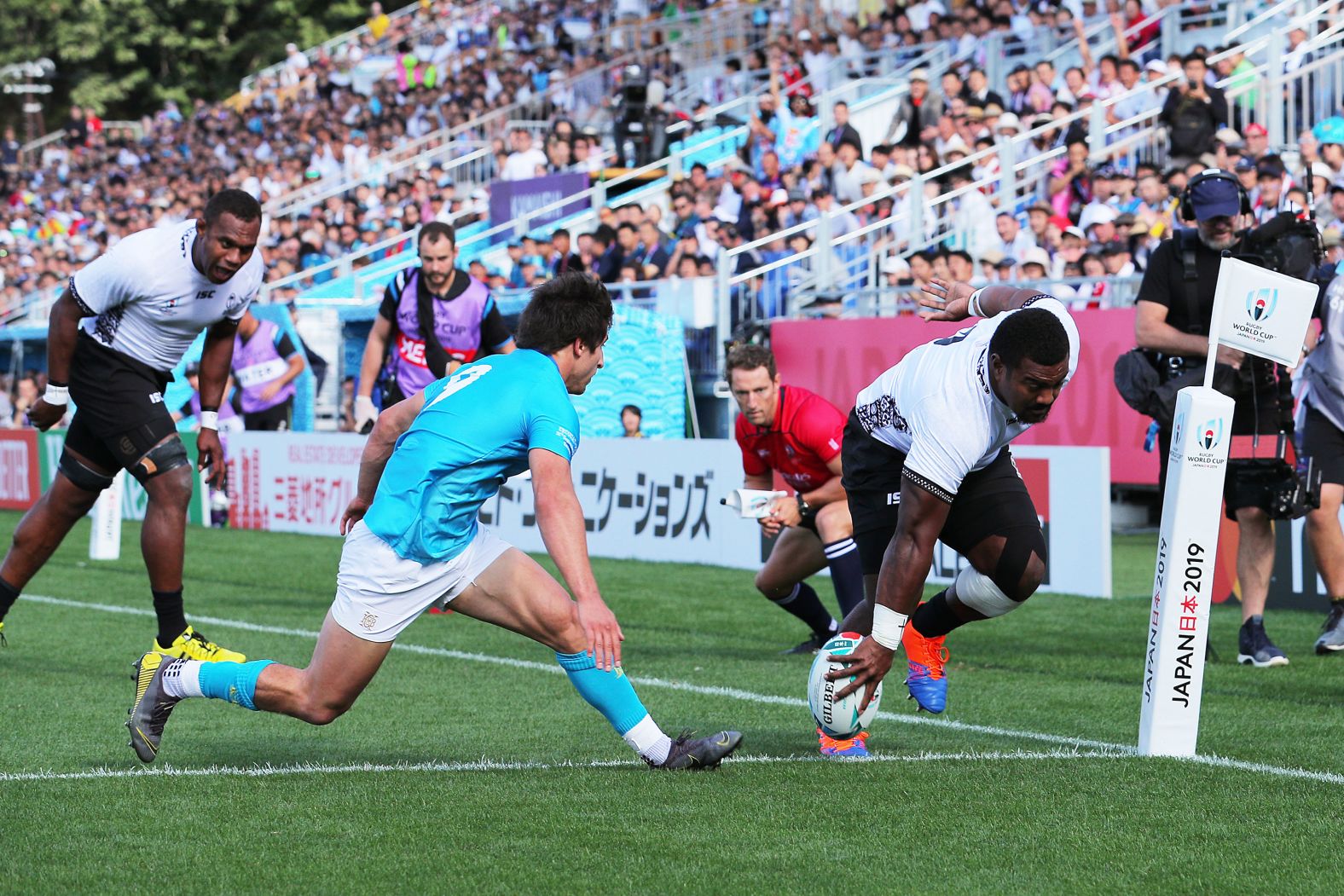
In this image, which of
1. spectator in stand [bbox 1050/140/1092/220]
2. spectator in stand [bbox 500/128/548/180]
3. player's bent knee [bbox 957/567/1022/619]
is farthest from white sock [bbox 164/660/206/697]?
spectator in stand [bbox 500/128/548/180]

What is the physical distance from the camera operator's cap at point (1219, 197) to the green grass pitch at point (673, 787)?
7.18ft

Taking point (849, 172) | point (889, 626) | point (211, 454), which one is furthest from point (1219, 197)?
point (849, 172)

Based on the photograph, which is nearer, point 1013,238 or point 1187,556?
point 1187,556

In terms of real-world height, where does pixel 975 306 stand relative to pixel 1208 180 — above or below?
below

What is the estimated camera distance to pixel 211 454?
8.37 meters

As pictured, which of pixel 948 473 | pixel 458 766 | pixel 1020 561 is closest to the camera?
pixel 948 473

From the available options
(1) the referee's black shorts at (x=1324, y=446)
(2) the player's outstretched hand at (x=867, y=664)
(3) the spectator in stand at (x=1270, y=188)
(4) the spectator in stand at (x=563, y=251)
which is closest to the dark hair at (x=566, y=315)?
(2) the player's outstretched hand at (x=867, y=664)

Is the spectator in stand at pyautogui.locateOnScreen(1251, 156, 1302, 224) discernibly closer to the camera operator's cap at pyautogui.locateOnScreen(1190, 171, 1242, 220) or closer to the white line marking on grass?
the camera operator's cap at pyautogui.locateOnScreen(1190, 171, 1242, 220)

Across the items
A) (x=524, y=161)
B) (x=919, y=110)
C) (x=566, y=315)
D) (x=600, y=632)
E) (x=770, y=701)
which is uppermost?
(x=524, y=161)

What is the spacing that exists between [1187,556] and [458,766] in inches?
103

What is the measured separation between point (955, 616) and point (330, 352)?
18824 mm

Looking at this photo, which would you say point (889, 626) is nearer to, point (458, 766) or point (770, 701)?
point (458, 766)

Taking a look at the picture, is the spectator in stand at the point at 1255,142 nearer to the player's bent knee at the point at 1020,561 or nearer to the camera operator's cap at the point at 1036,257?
the camera operator's cap at the point at 1036,257

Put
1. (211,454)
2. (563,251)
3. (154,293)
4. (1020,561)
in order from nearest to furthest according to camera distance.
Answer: (1020,561), (154,293), (211,454), (563,251)
